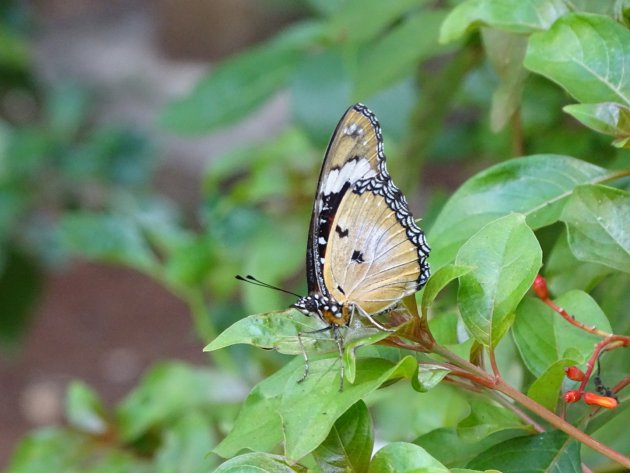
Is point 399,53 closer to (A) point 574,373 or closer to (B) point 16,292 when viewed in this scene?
(A) point 574,373

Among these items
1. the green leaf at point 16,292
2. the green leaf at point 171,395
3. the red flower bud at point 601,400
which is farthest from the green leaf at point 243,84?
the green leaf at point 16,292

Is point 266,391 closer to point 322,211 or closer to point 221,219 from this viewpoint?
point 322,211

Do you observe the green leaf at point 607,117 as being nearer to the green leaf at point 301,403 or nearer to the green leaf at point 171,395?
the green leaf at point 301,403

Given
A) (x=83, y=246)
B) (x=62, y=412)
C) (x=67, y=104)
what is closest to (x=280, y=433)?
(x=83, y=246)

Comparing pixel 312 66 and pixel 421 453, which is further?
pixel 312 66

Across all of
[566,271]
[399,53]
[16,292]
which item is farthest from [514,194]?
[16,292]
